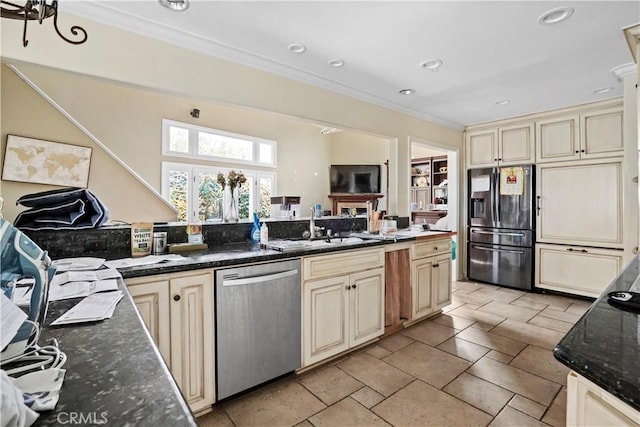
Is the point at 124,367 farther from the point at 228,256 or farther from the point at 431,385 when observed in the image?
the point at 431,385

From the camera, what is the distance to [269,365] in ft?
6.36

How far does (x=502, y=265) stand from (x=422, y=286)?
6.48ft

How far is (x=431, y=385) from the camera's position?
2027 millimetres

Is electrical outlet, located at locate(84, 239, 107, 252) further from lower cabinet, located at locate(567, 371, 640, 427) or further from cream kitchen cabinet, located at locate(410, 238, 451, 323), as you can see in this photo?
cream kitchen cabinet, located at locate(410, 238, 451, 323)

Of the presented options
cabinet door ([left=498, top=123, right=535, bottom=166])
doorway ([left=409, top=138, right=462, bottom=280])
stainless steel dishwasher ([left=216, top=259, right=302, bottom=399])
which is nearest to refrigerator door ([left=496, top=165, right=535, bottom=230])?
cabinet door ([left=498, top=123, right=535, bottom=166])

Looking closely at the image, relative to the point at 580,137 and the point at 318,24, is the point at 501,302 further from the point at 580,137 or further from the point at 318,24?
the point at 318,24

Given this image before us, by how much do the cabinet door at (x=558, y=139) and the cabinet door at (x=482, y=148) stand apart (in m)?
0.52

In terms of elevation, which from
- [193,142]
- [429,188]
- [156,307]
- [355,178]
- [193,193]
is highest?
[193,142]

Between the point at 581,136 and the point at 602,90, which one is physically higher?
the point at 602,90

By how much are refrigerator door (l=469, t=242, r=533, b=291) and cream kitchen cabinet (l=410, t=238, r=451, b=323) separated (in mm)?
1411

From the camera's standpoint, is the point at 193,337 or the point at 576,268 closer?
the point at 193,337

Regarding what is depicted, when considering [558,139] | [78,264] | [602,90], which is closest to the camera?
[78,264]

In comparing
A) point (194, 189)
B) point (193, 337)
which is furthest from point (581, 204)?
point (194, 189)

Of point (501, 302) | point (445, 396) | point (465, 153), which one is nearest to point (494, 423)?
point (445, 396)
